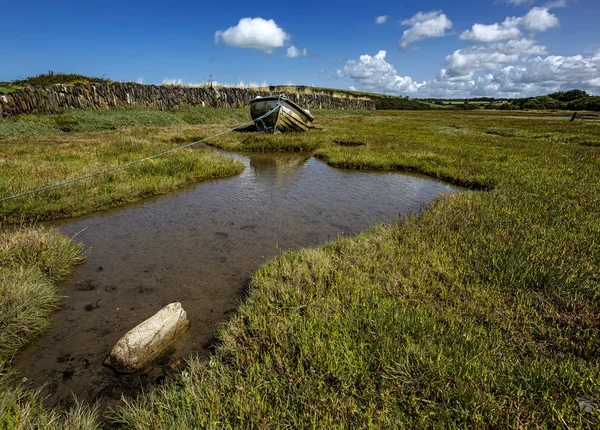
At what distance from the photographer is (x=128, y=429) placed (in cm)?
238

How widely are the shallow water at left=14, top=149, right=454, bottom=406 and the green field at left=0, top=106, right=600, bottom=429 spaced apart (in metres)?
0.60

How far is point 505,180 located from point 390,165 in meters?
4.80

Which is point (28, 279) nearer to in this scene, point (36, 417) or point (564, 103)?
point (36, 417)

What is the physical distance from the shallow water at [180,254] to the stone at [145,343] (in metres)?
0.11

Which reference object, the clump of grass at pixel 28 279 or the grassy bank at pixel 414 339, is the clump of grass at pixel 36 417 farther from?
the clump of grass at pixel 28 279

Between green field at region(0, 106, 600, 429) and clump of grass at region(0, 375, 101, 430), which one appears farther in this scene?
green field at region(0, 106, 600, 429)

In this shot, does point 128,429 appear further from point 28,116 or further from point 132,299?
point 28,116

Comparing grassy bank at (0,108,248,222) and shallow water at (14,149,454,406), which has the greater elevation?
grassy bank at (0,108,248,222)

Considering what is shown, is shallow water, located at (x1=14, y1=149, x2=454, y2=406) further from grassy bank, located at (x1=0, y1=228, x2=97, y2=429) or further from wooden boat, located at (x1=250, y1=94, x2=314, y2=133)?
wooden boat, located at (x1=250, y1=94, x2=314, y2=133)

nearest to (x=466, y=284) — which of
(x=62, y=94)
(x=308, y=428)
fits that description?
(x=308, y=428)

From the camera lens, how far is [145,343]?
3.11 m

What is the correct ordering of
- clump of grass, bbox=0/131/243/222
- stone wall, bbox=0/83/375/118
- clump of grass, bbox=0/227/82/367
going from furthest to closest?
stone wall, bbox=0/83/375/118 → clump of grass, bbox=0/131/243/222 → clump of grass, bbox=0/227/82/367

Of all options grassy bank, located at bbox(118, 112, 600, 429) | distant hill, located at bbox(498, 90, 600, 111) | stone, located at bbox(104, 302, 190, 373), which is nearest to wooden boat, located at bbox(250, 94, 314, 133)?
grassy bank, located at bbox(118, 112, 600, 429)

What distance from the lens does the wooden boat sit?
2050cm
